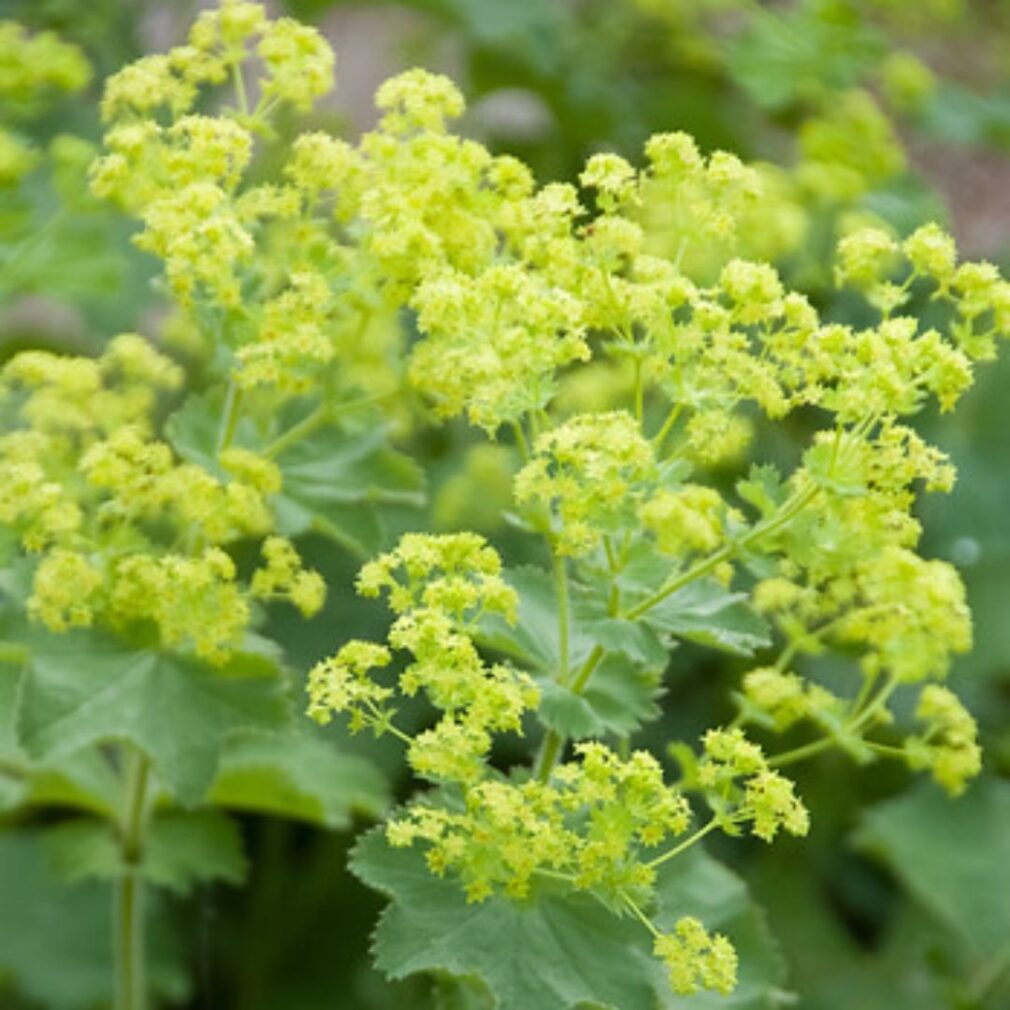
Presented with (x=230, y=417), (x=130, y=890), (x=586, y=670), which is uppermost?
(x=230, y=417)

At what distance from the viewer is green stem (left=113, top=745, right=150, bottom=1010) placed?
2086 millimetres

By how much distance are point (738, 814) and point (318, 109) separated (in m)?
2.27

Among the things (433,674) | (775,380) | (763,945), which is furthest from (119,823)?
(775,380)

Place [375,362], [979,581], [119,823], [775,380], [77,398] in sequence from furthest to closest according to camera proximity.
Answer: [979,581] → [119,823] → [375,362] → [77,398] → [775,380]

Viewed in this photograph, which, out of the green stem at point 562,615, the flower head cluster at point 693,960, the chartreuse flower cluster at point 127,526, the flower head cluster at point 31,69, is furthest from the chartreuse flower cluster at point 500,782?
the flower head cluster at point 31,69

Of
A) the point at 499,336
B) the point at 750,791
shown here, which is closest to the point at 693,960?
the point at 750,791

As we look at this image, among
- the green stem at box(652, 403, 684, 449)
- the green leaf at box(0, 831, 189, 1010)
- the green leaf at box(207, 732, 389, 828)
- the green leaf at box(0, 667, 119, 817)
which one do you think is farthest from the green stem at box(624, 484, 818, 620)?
the green leaf at box(0, 831, 189, 1010)

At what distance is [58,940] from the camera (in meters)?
2.86

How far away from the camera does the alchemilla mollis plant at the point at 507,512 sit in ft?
4.84

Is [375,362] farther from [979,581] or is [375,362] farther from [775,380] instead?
[979,581]

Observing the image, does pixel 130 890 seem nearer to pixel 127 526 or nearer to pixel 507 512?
pixel 127 526

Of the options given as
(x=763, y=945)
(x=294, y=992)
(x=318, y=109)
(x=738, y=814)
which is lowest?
(x=294, y=992)

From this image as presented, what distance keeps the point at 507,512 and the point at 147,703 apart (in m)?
0.37

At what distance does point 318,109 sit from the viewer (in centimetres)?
346
